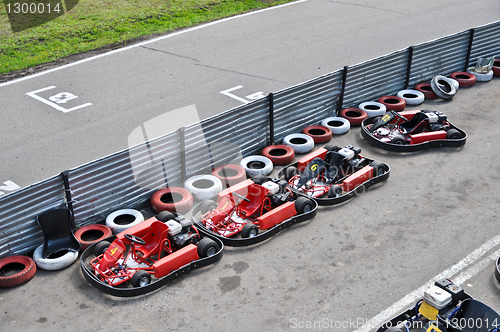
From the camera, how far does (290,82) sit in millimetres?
13656

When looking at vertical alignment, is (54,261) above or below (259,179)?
below

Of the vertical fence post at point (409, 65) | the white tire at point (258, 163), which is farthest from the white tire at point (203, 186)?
the vertical fence post at point (409, 65)

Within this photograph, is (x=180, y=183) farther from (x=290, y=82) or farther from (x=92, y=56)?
(x=92, y=56)

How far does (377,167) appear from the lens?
368 inches

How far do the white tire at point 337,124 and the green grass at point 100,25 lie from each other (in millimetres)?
7730

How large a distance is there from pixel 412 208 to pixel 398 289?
6.94ft

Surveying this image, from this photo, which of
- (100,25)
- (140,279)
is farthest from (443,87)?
(100,25)

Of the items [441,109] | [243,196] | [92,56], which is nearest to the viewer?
[243,196]

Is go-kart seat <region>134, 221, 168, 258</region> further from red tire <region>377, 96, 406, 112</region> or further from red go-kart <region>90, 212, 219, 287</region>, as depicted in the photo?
red tire <region>377, 96, 406, 112</region>

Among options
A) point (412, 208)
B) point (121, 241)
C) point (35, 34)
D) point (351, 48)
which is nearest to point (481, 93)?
point (351, 48)

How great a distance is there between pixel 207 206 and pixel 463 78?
8.48 m

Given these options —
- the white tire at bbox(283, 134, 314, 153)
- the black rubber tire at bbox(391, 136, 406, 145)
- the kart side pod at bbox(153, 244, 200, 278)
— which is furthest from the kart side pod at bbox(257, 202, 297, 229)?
the black rubber tire at bbox(391, 136, 406, 145)

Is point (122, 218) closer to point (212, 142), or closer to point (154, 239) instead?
point (154, 239)

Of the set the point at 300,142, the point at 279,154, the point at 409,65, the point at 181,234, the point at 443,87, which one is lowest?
the point at 279,154
